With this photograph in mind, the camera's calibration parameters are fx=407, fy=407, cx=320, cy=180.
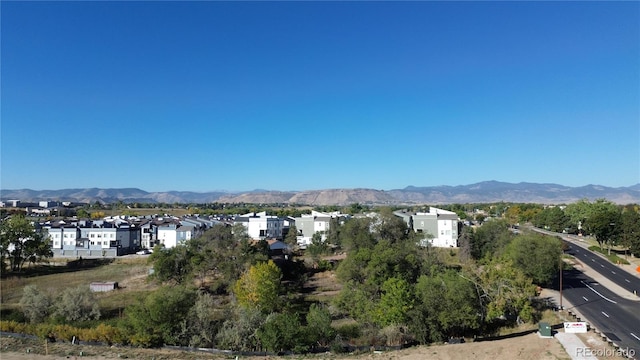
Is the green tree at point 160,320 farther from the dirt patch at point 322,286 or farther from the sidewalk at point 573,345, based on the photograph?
the sidewalk at point 573,345

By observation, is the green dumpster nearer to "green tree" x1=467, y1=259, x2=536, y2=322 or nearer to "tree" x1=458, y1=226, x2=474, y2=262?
"green tree" x1=467, y1=259, x2=536, y2=322

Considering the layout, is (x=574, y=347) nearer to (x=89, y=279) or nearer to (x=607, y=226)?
(x=607, y=226)

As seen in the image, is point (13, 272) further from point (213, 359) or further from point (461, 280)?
point (461, 280)

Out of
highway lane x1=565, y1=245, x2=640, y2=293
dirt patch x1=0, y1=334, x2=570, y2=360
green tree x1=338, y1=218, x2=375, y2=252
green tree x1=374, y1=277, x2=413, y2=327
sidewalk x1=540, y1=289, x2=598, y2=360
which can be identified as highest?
green tree x1=338, y1=218, x2=375, y2=252

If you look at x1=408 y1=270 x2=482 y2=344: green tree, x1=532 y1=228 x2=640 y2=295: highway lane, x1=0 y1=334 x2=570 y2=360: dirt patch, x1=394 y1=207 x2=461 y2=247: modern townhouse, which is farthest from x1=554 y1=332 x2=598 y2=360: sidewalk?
x1=394 y1=207 x2=461 y2=247: modern townhouse

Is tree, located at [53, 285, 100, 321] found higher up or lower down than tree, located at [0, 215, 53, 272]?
lower down

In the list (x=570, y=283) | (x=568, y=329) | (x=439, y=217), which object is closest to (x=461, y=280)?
(x=568, y=329)
